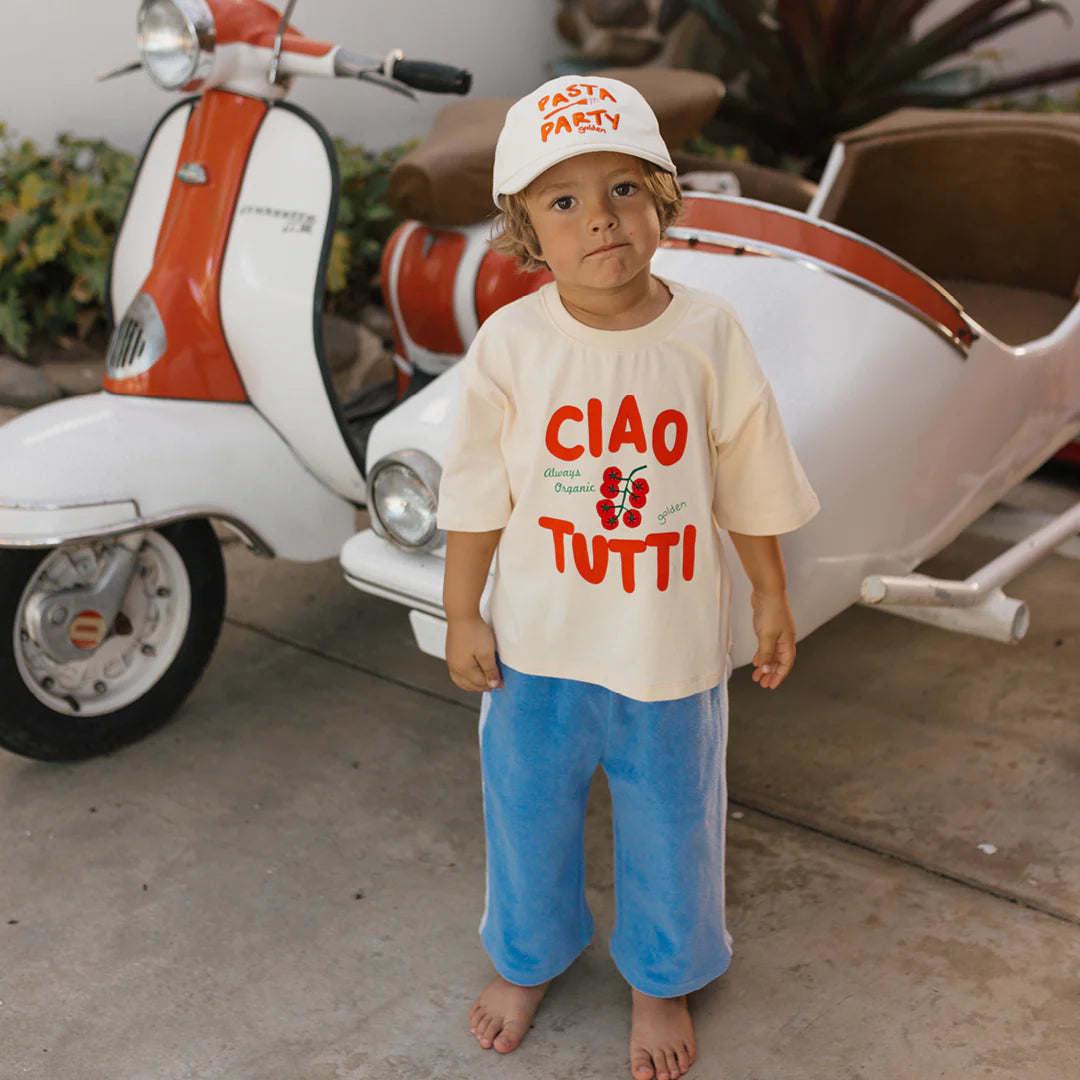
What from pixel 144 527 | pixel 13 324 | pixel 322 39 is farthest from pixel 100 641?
pixel 322 39

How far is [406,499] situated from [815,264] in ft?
2.65

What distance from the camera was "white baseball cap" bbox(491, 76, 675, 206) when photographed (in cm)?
133

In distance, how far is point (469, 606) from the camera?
5.21 feet

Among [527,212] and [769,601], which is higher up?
[527,212]

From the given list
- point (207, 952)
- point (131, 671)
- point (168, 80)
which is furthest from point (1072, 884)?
point (168, 80)

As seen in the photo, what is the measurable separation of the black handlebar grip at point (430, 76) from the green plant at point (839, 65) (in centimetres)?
365

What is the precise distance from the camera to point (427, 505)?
6.88ft

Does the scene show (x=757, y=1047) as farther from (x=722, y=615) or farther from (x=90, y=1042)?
(x=90, y=1042)

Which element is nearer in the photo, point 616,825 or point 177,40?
point 616,825

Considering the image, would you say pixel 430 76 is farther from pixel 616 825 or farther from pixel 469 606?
pixel 616 825

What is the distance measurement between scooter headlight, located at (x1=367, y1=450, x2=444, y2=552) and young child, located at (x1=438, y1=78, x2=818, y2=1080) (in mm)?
504

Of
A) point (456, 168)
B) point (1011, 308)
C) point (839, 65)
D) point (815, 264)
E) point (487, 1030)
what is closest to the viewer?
point (487, 1030)

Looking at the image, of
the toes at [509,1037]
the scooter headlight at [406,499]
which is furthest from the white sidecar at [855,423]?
the toes at [509,1037]

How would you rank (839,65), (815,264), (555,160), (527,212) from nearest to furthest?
1. (555,160)
2. (527,212)
3. (815,264)
4. (839,65)
